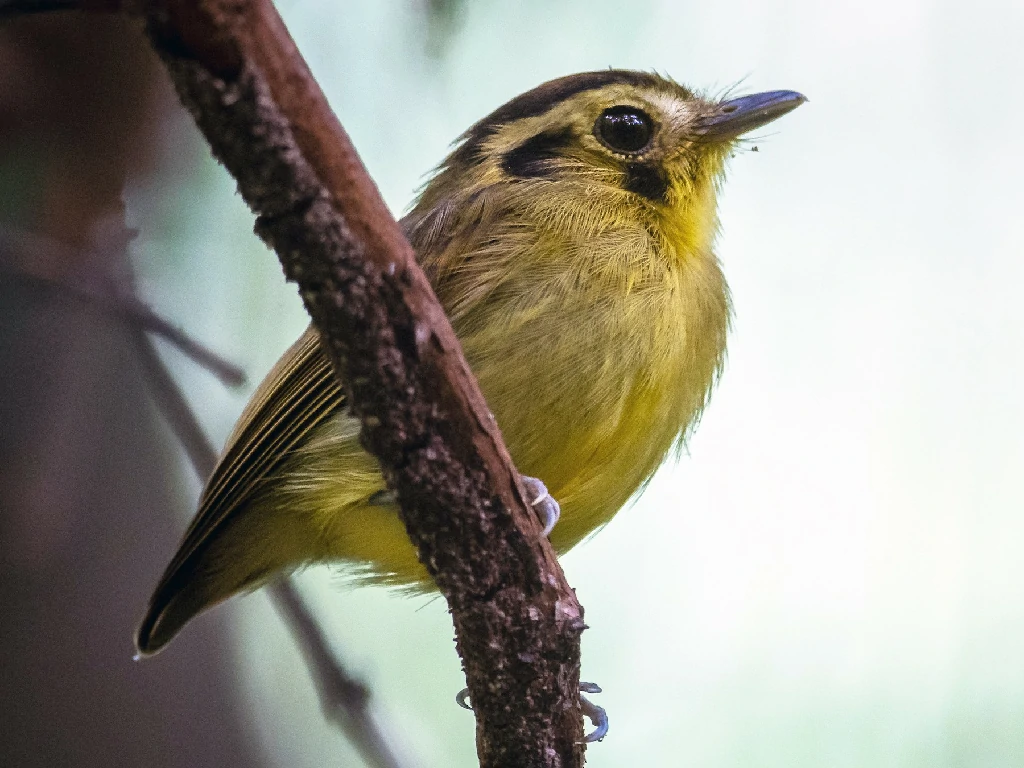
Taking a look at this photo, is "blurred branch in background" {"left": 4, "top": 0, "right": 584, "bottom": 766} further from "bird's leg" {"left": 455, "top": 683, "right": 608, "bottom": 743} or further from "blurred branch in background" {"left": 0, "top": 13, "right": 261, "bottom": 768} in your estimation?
"blurred branch in background" {"left": 0, "top": 13, "right": 261, "bottom": 768}

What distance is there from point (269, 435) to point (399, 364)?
1016 mm

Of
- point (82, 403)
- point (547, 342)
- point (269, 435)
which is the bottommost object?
point (547, 342)

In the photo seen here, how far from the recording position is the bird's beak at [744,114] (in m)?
2.90

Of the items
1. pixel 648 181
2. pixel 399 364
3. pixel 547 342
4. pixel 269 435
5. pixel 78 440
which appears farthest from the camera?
pixel 78 440

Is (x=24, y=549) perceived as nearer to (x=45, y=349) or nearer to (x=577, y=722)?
(x=45, y=349)

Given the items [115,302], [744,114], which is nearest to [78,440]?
[115,302]

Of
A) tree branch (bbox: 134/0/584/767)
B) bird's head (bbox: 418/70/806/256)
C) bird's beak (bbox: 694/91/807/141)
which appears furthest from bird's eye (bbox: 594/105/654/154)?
tree branch (bbox: 134/0/584/767)

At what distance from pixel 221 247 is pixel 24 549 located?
1.55m

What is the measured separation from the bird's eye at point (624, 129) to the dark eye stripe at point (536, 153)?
9 cm

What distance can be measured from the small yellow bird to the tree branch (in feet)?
1.93

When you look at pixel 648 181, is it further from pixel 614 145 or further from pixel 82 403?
pixel 82 403

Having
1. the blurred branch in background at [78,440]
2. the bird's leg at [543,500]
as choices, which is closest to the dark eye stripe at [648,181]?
the bird's leg at [543,500]

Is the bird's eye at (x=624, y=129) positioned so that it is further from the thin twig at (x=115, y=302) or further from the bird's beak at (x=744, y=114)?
the thin twig at (x=115, y=302)

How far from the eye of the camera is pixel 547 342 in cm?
233
